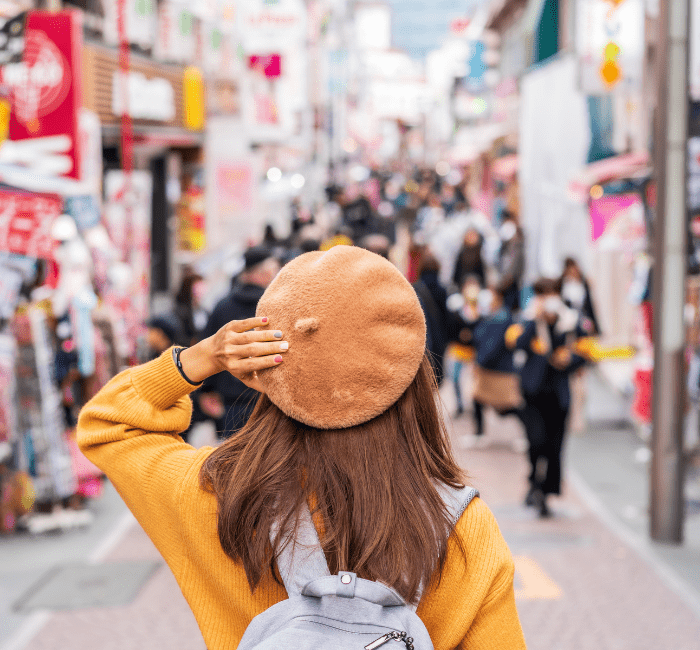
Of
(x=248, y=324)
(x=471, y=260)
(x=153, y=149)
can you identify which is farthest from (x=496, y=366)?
(x=153, y=149)

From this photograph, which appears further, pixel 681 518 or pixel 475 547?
pixel 681 518

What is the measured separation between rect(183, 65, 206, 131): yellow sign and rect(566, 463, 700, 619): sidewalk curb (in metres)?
11.0

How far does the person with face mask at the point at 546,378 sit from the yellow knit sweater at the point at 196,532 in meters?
6.17

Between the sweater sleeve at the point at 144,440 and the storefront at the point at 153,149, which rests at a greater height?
the storefront at the point at 153,149

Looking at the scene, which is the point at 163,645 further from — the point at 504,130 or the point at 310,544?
the point at 504,130

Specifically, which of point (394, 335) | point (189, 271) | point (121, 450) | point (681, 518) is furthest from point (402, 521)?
point (189, 271)

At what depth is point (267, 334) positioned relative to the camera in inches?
67.7

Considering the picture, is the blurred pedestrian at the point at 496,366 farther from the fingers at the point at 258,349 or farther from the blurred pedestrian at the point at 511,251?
the blurred pedestrian at the point at 511,251

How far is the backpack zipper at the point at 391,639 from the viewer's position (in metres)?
1.57

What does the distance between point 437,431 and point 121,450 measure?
2.04ft

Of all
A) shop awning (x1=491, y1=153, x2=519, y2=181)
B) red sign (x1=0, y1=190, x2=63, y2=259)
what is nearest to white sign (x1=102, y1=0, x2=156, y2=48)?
red sign (x1=0, y1=190, x2=63, y2=259)

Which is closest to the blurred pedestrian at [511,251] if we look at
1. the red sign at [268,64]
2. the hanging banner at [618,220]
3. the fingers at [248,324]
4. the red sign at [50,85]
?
the hanging banner at [618,220]

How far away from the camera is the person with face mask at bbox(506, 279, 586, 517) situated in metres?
7.85

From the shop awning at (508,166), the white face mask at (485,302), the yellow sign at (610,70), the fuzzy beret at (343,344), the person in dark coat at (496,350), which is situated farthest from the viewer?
the shop awning at (508,166)
